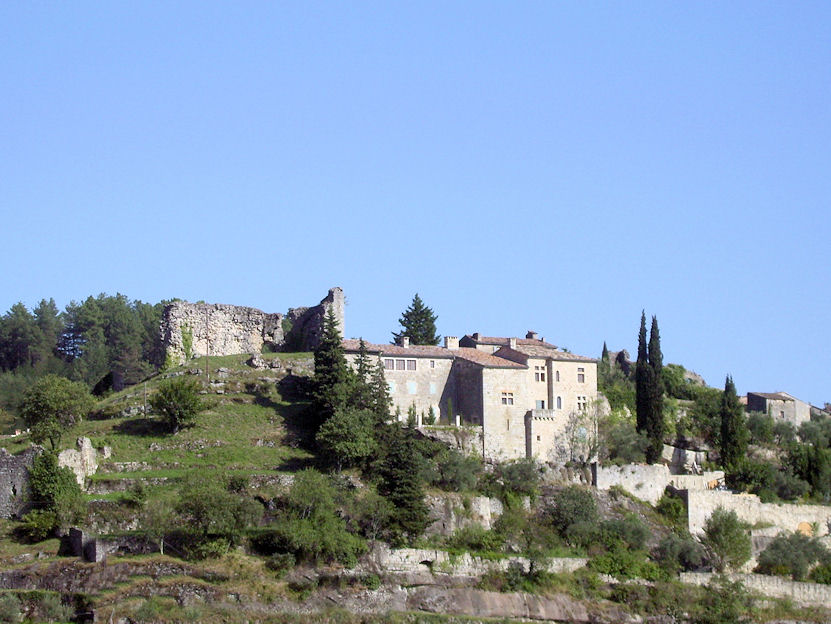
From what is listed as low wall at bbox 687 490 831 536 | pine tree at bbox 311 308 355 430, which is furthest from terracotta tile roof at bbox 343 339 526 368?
low wall at bbox 687 490 831 536

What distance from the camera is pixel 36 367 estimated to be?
10356cm

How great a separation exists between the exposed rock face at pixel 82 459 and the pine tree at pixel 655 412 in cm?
3150

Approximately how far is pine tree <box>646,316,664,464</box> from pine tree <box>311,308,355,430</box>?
60.6ft

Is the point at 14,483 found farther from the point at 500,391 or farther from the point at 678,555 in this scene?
the point at 678,555

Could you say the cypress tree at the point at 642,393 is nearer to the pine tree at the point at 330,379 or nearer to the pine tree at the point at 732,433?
the pine tree at the point at 732,433

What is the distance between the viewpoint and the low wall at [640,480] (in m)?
76.4

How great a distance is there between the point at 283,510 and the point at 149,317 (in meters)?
52.8

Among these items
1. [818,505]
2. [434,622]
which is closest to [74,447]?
[434,622]

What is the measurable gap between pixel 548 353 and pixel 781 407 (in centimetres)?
2072

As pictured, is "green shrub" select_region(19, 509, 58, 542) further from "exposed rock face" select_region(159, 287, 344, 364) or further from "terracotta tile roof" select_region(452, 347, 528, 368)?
"terracotta tile roof" select_region(452, 347, 528, 368)

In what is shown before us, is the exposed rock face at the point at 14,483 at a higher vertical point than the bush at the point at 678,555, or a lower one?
higher

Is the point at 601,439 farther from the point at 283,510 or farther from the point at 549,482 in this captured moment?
the point at 283,510

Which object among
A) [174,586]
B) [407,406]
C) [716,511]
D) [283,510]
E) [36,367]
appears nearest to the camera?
[174,586]

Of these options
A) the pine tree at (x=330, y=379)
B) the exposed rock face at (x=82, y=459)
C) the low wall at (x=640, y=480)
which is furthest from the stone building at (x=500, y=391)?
the exposed rock face at (x=82, y=459)
